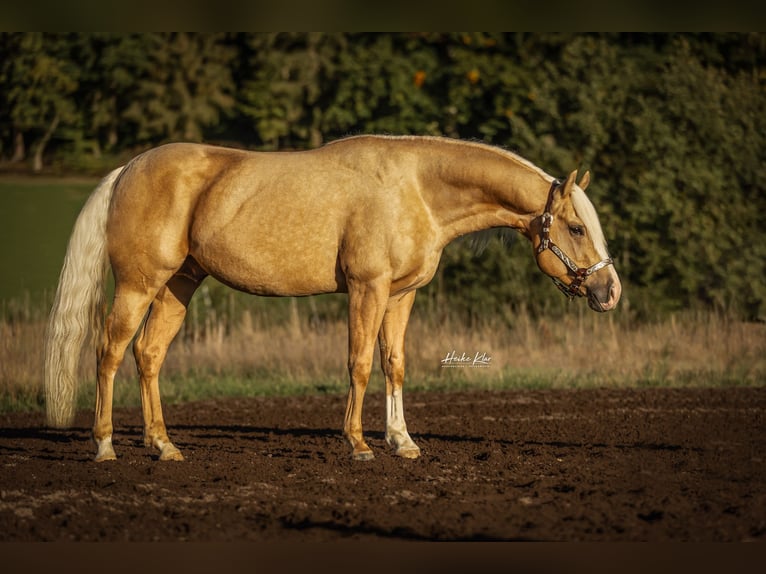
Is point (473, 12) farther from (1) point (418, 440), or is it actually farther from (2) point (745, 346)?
(2) point (745, 346)

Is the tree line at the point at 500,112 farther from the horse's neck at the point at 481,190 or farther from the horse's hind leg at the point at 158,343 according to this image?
the horse's hind leg at the point at 158,343

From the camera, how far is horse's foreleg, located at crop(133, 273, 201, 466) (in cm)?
788

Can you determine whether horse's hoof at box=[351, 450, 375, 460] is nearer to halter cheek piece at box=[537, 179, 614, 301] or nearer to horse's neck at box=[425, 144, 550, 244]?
horse's neck at box=[425, 144, 550, 244]

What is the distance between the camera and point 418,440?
28.3 ft

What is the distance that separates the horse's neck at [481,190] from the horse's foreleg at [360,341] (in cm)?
73

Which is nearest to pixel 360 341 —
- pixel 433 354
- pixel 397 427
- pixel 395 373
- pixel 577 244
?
pixel 395 373

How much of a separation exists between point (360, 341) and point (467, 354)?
543 cm

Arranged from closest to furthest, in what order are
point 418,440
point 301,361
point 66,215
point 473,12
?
point 473,12 < point 418,440 < point 301,361 < point 66,215

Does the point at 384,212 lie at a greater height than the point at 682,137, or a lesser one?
lesser

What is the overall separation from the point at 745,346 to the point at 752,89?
145 inches

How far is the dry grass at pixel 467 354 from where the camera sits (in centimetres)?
1185

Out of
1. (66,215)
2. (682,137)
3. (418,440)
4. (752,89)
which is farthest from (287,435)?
(66,215)

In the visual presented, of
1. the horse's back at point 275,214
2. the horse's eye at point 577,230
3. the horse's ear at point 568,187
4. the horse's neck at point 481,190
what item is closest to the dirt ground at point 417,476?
the horse's back at point 275,214

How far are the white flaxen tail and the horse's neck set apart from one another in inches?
95.3
